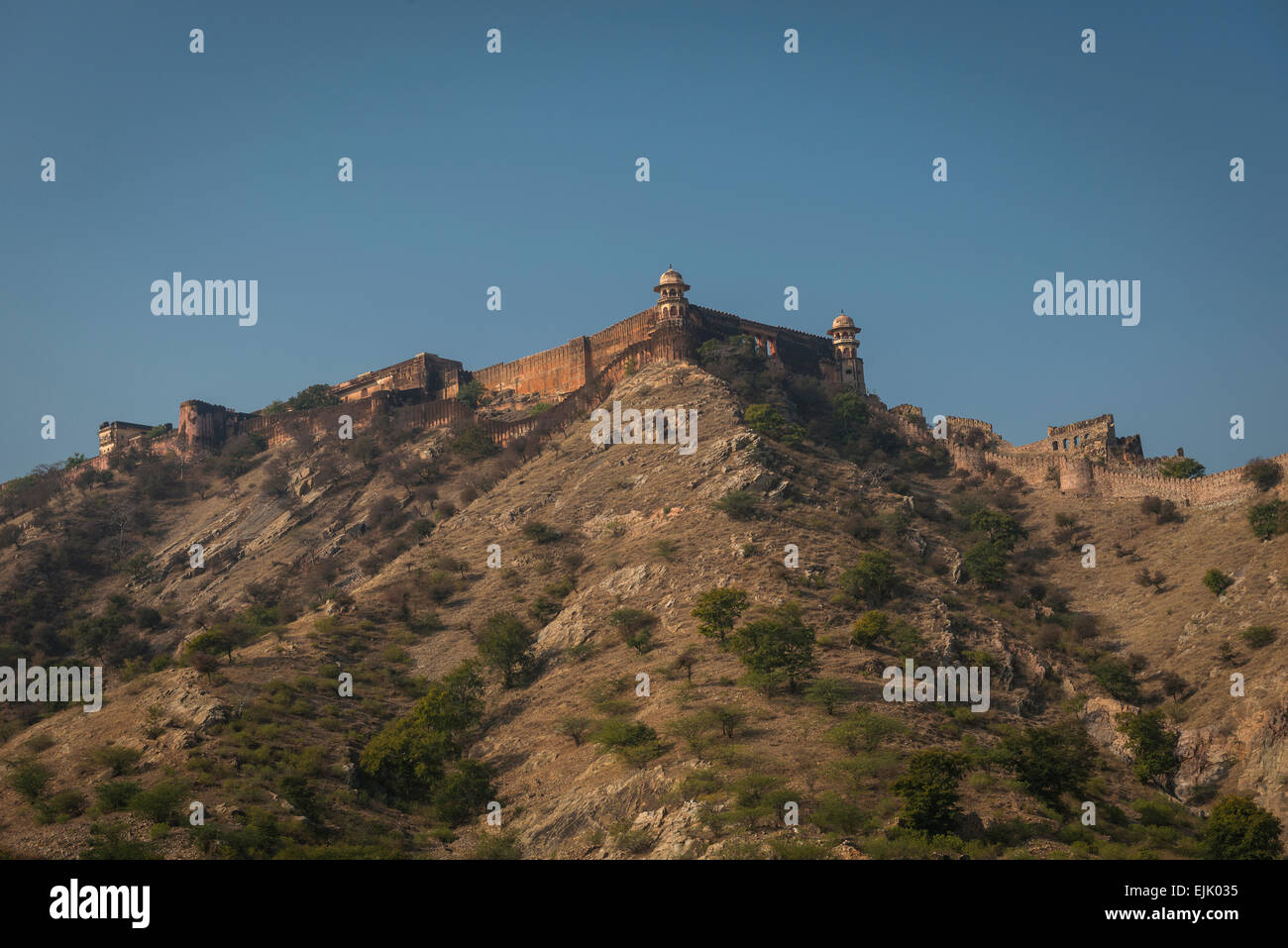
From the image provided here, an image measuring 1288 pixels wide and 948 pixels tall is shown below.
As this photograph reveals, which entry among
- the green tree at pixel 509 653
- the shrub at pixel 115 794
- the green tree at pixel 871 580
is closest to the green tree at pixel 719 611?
the green tree at pixel 871 580

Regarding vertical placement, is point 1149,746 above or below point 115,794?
above

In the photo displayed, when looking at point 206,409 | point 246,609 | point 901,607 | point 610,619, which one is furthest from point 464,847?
point 206,409

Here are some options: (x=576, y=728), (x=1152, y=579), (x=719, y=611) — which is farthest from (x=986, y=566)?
(x=576, y=728)

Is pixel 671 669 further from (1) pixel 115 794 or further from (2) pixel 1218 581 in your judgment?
(2) pixel 1218 581

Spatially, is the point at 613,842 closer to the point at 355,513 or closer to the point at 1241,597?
the point at 1241,597

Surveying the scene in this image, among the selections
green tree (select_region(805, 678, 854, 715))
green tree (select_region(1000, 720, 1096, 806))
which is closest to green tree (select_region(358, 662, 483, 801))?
green tree (select_region(805, 678, 854, 715))
